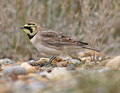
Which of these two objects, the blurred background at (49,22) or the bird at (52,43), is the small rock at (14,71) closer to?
the bird at (52,43)

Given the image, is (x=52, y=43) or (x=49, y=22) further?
(x=49, y=22)

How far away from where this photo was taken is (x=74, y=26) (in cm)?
674

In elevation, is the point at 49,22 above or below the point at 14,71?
above

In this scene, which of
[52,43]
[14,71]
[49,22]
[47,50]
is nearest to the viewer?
[14,71]

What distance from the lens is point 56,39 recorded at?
15.3 feet

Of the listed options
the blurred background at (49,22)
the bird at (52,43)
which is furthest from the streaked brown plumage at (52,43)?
the blurred background at (49,22)

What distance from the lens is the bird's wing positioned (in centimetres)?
461

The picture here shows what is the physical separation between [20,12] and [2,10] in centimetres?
58

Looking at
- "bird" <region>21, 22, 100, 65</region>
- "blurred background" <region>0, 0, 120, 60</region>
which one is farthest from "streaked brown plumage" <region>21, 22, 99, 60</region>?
"blurred background" <region>0, 0, 120, 60</region>

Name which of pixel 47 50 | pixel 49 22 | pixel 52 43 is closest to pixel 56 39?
pixel 52 43

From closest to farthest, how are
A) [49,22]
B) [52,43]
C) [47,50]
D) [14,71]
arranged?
A: [14,71] → [47,50] → [52,43] → [49,22]

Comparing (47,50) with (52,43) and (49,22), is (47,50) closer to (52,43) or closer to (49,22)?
(52,43)

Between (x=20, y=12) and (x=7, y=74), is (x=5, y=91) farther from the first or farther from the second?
(x=20, y=12)

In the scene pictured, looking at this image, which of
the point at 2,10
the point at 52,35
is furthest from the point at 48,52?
the point at 2,10
